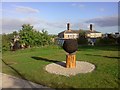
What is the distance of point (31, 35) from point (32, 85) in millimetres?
34821

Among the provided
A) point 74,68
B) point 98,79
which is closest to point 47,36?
point 74,68

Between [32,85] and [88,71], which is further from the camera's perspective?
[88,71]

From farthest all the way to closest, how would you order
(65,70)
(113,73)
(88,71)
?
(65,70), (88,71), (113,73)

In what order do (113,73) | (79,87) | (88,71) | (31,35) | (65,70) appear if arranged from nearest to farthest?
1. (79,87)
2. (113,73)
3. (88,71)
4. (65,70)
5. (31,35)

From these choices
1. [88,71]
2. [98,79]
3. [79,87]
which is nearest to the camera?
[79,87]

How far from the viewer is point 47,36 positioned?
4634cm

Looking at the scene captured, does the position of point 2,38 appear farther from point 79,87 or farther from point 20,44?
point 79,87

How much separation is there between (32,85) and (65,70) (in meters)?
3.54

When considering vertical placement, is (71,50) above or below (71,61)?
above

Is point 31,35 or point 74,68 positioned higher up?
point 31,35

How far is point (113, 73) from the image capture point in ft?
35.3

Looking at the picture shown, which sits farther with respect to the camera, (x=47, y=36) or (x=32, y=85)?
(x=47, y=36)

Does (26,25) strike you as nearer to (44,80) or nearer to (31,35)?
(31,35)

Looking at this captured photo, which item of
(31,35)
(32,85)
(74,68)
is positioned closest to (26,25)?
(31,35)
